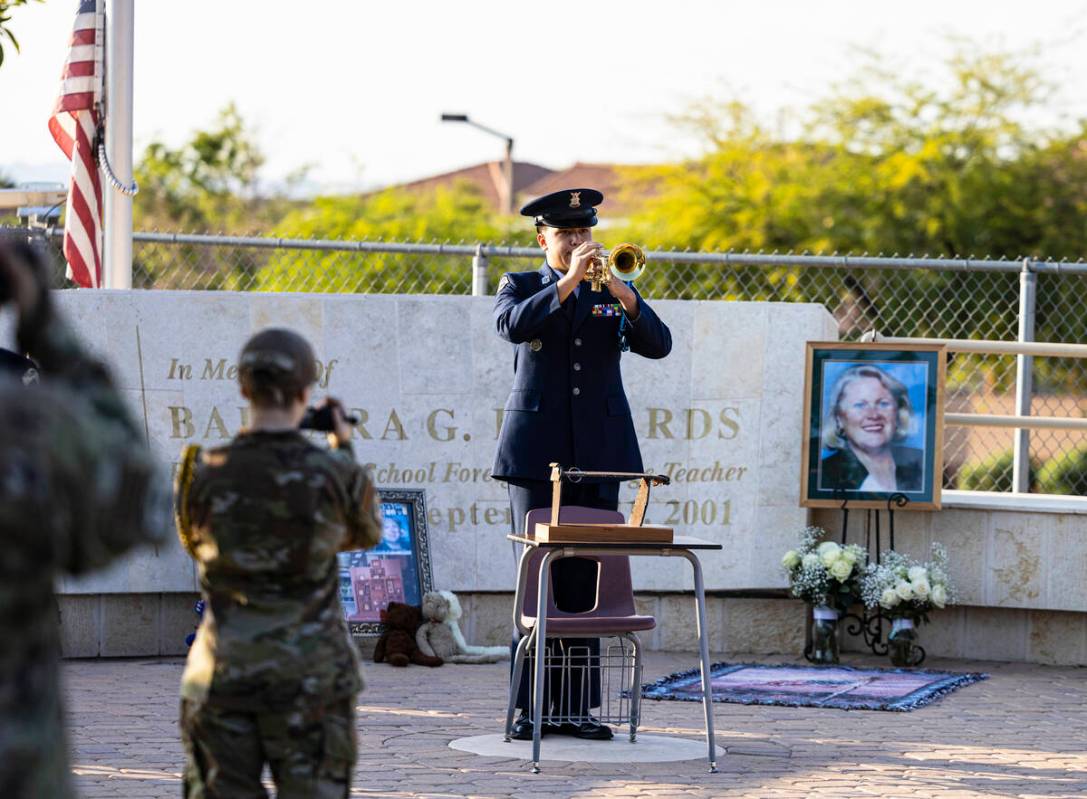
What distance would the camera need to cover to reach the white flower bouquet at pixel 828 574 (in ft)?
30.5

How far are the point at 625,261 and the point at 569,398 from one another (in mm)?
619

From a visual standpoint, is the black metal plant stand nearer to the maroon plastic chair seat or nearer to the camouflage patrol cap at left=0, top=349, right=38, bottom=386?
the maroon plastic chair seat

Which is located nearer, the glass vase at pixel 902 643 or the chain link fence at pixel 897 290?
the glass vase at pixel 902 643

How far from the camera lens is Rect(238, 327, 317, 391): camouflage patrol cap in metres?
3.70

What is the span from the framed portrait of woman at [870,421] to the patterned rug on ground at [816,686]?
962 mm

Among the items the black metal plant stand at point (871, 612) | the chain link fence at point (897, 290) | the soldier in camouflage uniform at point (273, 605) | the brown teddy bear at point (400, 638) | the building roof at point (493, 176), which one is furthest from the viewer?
the building roof at point (493, 176)

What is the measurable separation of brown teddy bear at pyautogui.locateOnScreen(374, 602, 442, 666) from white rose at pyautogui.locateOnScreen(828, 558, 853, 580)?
2149mm

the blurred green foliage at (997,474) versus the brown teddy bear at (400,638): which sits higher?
the blurred green foliage at (997,474)

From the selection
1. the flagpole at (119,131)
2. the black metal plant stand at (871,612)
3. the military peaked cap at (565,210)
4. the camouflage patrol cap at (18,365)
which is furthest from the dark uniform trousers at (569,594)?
the flagpole at (119,131)

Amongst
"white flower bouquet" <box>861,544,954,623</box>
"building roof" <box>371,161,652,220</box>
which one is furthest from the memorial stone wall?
"building roof" <box>371,161,652,220</box>

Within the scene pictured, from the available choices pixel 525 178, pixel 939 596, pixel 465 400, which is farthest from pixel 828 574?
pixel 525 178

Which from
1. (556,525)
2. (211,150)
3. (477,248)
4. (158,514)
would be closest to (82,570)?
(158,514)

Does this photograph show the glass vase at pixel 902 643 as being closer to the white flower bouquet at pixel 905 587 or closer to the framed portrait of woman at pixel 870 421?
the white flower bouquet at pixel 905 587

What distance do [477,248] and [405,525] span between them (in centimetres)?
160
